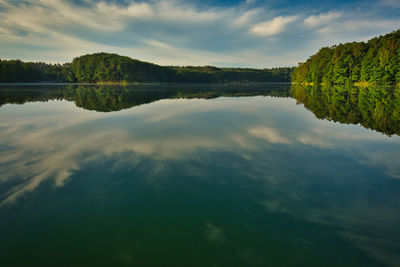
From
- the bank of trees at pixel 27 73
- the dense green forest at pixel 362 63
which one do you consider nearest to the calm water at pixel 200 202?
the dense green forest at pixel 362 63

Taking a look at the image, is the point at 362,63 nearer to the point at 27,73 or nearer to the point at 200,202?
the point at 200,202

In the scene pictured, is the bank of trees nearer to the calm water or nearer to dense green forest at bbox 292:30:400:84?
the calm water

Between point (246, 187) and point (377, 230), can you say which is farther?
point (246, 187)

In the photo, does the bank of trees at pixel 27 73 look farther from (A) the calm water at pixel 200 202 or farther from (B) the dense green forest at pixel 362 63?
(B) the dense green forest at pixel 362 63

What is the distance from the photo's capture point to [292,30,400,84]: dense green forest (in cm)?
5788

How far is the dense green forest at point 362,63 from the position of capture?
2279 inches

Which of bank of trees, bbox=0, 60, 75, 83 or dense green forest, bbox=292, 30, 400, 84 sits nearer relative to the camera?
dense green forest, bbox=292, 30, 400, 84

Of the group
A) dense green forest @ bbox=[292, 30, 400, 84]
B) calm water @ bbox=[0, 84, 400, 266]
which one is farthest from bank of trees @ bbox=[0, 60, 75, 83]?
dense green forest @ bbox=[292, 30, 400, 84]

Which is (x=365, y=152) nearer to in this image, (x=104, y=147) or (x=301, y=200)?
(x=301, y=200)

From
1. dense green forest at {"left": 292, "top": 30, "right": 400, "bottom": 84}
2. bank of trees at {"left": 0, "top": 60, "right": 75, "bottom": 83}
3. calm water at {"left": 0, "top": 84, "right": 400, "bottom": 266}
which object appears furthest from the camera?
bank of trees at {"left": 0, "top": 60, "right": 75, "bottom": 83}

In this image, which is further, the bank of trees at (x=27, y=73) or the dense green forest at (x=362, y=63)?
the bank of trees at (x=27, y=73)

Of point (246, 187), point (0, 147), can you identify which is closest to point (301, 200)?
point (246, 187)

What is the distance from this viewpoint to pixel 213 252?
356 centimetres

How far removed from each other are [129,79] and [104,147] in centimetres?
14833
